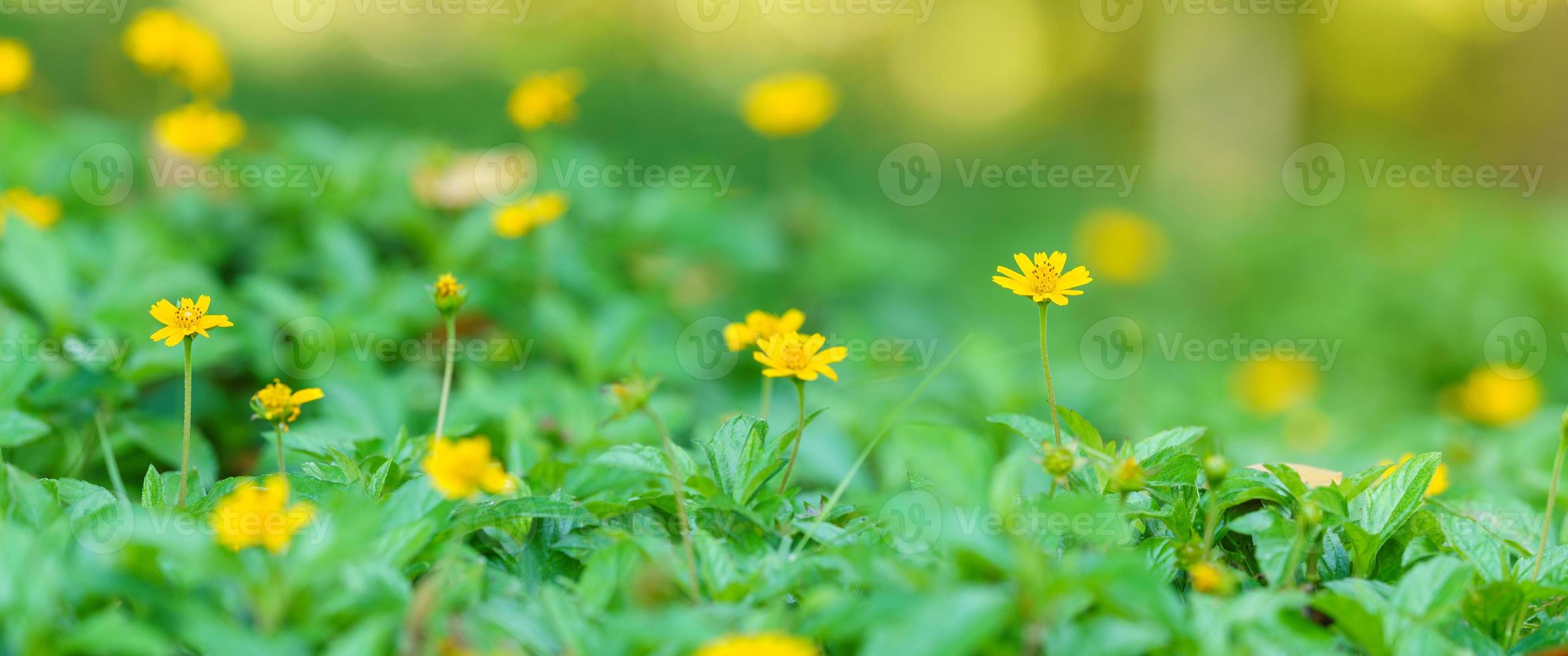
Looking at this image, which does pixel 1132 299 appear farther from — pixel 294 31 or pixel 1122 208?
pixel 294 31

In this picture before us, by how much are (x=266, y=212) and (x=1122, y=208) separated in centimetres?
570

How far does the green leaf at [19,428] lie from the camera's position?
4.43ft

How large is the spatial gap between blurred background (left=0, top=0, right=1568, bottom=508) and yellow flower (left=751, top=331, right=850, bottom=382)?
0.24 metres

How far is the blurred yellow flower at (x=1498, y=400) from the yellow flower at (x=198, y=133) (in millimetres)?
3296

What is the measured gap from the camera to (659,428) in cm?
100

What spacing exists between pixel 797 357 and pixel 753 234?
168 centimetres

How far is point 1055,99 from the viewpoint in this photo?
39.7ft

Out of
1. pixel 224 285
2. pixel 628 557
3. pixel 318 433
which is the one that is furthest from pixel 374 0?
pixel 628 557

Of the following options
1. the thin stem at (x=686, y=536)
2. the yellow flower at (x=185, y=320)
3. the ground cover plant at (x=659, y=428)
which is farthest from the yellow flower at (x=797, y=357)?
the yellow flower at (x=185, y=320)

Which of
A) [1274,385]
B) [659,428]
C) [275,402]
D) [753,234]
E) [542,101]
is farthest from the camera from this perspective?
[1274,385]

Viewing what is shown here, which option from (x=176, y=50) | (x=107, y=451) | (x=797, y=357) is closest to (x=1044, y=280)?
(x=797, y=357)

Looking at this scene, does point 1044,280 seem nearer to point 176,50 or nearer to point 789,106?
point 789,106

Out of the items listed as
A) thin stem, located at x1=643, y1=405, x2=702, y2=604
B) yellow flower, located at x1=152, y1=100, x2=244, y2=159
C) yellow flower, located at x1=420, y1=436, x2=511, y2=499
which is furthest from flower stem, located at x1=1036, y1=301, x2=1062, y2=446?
yellow flower, located at x1=152, y1=100, x2=244, y2=159

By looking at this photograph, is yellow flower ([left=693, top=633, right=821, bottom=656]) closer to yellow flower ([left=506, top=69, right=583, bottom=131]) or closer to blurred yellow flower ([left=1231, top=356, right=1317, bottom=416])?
yellow flower ([left=506, top=69, right=583, bottom=131])
